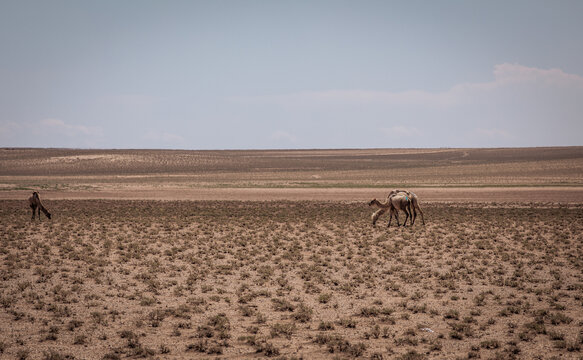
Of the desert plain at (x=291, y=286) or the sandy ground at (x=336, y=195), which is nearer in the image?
the desert plain at (x=291, y=286)

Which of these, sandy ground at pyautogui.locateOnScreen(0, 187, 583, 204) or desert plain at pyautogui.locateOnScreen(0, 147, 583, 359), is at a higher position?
sandy ground at pyautogui.locateOnScreen(0, 187, 583, 204)

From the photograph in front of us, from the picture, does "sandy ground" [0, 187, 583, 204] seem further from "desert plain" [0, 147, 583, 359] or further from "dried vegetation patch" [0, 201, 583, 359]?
"dried vegetation patch" [0, 201, 583, 359]

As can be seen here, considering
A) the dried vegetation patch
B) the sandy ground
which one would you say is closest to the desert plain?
the dried vegetation patch

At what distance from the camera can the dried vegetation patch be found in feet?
28.4

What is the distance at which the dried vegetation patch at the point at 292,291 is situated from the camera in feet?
28.4

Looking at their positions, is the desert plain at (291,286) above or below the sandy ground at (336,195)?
below

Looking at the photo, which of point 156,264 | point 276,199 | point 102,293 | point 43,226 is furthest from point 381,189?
point 102,293

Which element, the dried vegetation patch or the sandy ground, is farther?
the sandy ground

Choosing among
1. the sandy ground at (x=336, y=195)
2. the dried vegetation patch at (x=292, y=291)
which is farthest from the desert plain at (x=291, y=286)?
the sandy ground at (x=336, y=195)

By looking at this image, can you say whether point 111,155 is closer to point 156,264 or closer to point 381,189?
point 381,189

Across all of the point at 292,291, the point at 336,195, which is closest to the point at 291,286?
the point at 292,291

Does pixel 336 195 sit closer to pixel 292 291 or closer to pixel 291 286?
pixel 291 286

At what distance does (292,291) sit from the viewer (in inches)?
493

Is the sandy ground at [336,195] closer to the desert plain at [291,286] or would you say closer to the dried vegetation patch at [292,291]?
the desert plain at [291,286]
